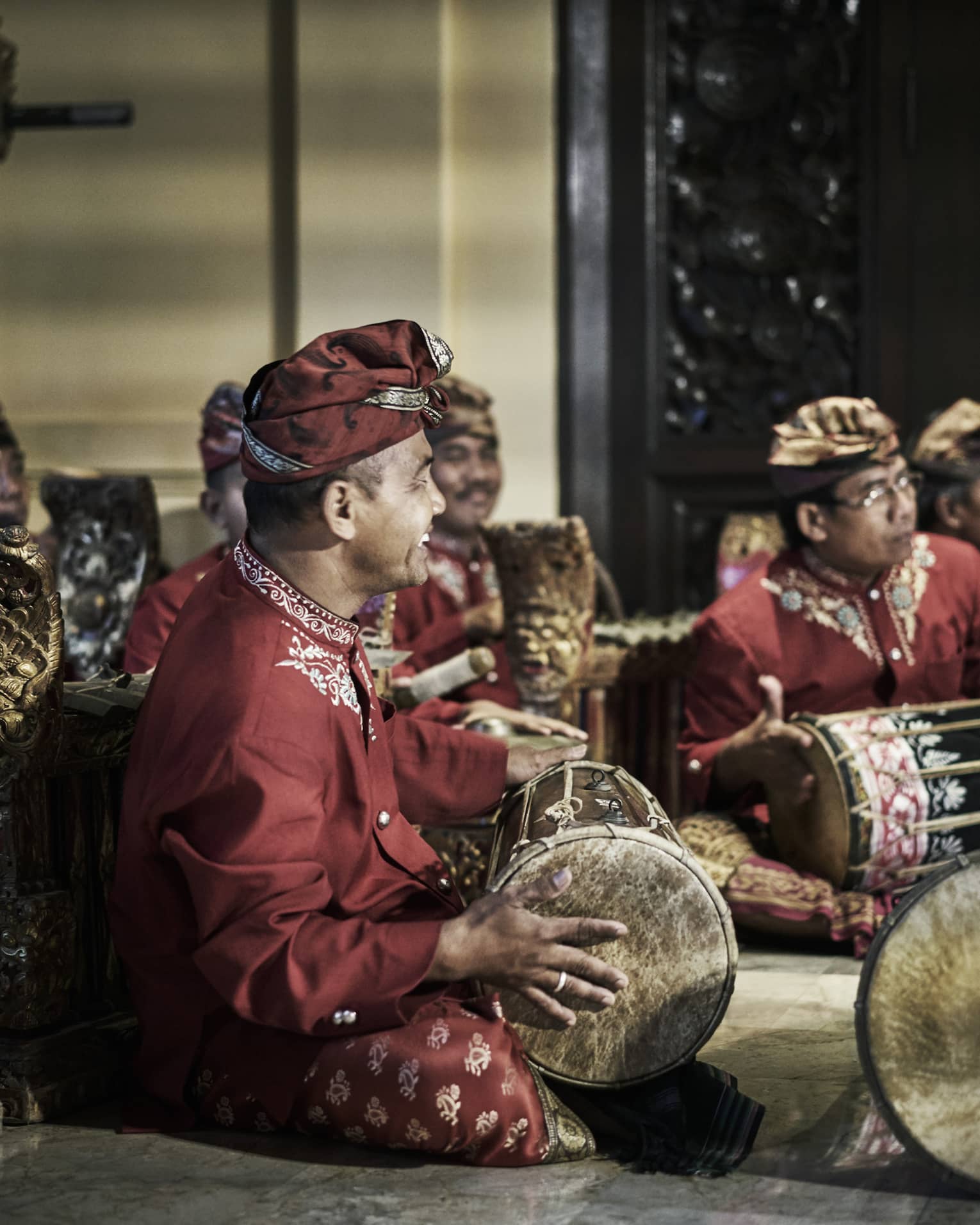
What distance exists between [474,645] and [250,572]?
1.94 meters

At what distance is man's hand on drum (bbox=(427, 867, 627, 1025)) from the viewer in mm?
2219

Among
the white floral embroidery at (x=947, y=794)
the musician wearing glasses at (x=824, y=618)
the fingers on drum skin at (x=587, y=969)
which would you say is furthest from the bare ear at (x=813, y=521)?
the fingers on drum skin at (x=587, y=969)

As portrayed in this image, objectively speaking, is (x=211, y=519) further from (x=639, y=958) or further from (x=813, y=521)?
(x=639, y=958)

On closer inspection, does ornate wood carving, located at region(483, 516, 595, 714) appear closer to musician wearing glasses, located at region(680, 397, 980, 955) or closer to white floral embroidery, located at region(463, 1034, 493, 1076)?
musician wearing glasses, located at region(680, 397, 980, 955)

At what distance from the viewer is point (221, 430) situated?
4160 mm

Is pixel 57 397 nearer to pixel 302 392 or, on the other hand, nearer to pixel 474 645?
pixel 474 645

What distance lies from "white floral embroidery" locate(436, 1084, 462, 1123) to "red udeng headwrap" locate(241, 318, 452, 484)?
89 cm

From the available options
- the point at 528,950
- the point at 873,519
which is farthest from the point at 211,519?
the point at 528,950

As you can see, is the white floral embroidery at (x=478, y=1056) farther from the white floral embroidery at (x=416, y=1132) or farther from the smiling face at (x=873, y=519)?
the smiling face at (x=873, y=519)

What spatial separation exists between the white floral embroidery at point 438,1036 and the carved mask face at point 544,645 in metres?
1.73

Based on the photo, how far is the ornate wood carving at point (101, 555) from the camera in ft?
16.5

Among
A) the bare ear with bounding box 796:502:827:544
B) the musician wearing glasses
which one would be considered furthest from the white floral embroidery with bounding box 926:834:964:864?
the bare ear with bounding box 796:502:827:544

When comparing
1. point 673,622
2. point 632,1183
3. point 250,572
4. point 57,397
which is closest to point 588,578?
point 673,622

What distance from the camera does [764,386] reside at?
19.7 feet
